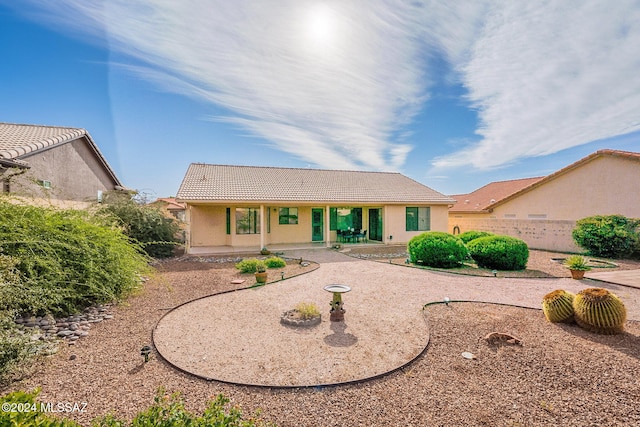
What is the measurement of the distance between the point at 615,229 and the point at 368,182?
495 inches

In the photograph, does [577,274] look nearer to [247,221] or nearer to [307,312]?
[307,312]

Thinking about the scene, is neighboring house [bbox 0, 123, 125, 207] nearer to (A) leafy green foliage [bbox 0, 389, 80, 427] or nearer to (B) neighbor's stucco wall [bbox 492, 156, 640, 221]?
(A) leafy green foliage [bbox 0, 389, 80, 427]

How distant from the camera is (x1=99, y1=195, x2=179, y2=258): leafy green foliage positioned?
12594 mm

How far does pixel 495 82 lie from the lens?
10148mm

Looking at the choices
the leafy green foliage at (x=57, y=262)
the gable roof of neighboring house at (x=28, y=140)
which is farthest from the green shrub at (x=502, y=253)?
the gable roof of neighboring house at (x=28, y=140)

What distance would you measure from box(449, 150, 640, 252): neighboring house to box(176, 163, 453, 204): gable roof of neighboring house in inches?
171

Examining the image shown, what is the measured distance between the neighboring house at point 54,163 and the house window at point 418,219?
16.4m

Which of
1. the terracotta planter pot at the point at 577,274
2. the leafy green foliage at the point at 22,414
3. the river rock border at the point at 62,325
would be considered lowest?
the river rock border at the point at 62,325

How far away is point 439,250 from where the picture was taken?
10430 millimetres

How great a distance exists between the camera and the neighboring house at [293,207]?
14.9 meters

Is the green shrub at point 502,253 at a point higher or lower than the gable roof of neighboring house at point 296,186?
lower

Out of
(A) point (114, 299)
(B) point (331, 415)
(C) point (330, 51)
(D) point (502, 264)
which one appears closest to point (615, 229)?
(D) point (502, 264)

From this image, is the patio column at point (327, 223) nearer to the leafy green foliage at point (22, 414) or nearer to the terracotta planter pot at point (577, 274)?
the terracotta planter pot at point (577, 274)

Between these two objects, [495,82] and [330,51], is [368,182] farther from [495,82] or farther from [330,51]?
[330,51]
